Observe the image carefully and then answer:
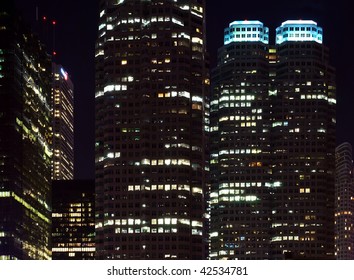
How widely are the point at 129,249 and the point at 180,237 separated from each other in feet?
37.3

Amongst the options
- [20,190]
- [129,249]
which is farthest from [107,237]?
[20,190]

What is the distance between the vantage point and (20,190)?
200 m

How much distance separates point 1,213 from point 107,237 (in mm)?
23682

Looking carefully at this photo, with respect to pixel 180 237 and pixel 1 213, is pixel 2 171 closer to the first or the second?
pixel 1 213
